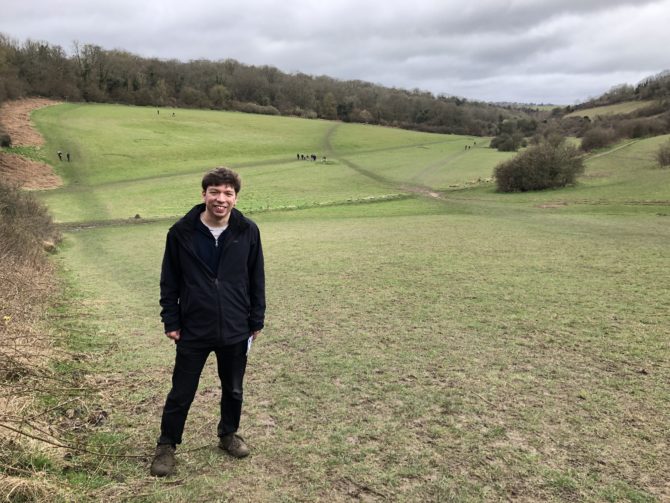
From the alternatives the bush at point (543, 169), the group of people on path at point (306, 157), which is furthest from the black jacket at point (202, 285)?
the group of people on path at point (306, 157)

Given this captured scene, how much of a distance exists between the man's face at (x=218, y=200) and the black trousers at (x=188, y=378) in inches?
52.9

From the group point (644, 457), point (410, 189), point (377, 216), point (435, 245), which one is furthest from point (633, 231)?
point (410, 189)

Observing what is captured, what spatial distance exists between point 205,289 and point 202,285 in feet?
0.16

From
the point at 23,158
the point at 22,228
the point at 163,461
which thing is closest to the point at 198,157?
the point at 23,158

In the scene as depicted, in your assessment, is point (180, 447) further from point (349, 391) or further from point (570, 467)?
point (570, 467)

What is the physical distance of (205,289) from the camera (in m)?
4.47

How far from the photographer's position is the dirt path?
44.5 meters

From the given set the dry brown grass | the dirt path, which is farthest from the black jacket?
the dirt path

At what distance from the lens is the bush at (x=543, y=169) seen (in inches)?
1649

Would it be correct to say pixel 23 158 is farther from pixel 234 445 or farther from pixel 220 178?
pixel 234 445

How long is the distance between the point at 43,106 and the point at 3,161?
136 feet

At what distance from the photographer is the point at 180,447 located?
4977 mm

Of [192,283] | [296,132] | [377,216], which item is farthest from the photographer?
[296,132]

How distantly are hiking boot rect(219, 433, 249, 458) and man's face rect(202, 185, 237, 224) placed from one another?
2351 millimetres
